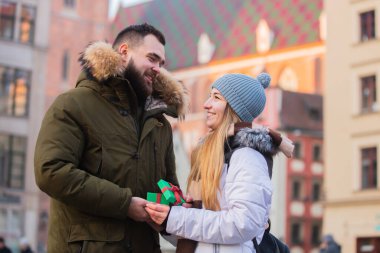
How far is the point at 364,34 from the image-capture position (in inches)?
1201

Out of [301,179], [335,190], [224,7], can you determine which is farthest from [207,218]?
[224,7]

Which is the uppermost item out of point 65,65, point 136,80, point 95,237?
point 65,65

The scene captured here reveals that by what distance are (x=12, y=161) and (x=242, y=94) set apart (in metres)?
31.1

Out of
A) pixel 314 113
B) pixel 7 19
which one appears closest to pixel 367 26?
pixel 7 19

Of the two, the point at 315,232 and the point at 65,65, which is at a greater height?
the point at 65,65

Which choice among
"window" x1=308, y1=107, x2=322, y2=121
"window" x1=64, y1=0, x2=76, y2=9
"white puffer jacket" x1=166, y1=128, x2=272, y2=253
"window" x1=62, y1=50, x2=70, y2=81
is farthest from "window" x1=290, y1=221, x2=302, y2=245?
"white puffer jacket" x1=166, y1=128, x2=272, y2=253

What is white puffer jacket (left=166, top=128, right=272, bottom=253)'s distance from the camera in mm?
3803

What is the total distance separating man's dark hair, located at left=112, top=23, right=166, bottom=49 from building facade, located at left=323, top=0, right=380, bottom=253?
24913 mm

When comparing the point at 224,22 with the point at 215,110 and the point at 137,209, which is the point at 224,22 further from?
the point at 137,209

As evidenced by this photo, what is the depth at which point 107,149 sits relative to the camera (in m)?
4.12

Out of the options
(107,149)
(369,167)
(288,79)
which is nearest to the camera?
(107,149)

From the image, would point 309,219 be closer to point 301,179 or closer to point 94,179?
point 301,179

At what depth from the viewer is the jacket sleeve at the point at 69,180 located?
3898 millimetres

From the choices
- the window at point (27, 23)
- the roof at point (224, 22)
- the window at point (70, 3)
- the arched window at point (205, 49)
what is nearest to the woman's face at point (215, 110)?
the window at point (27, 23)
